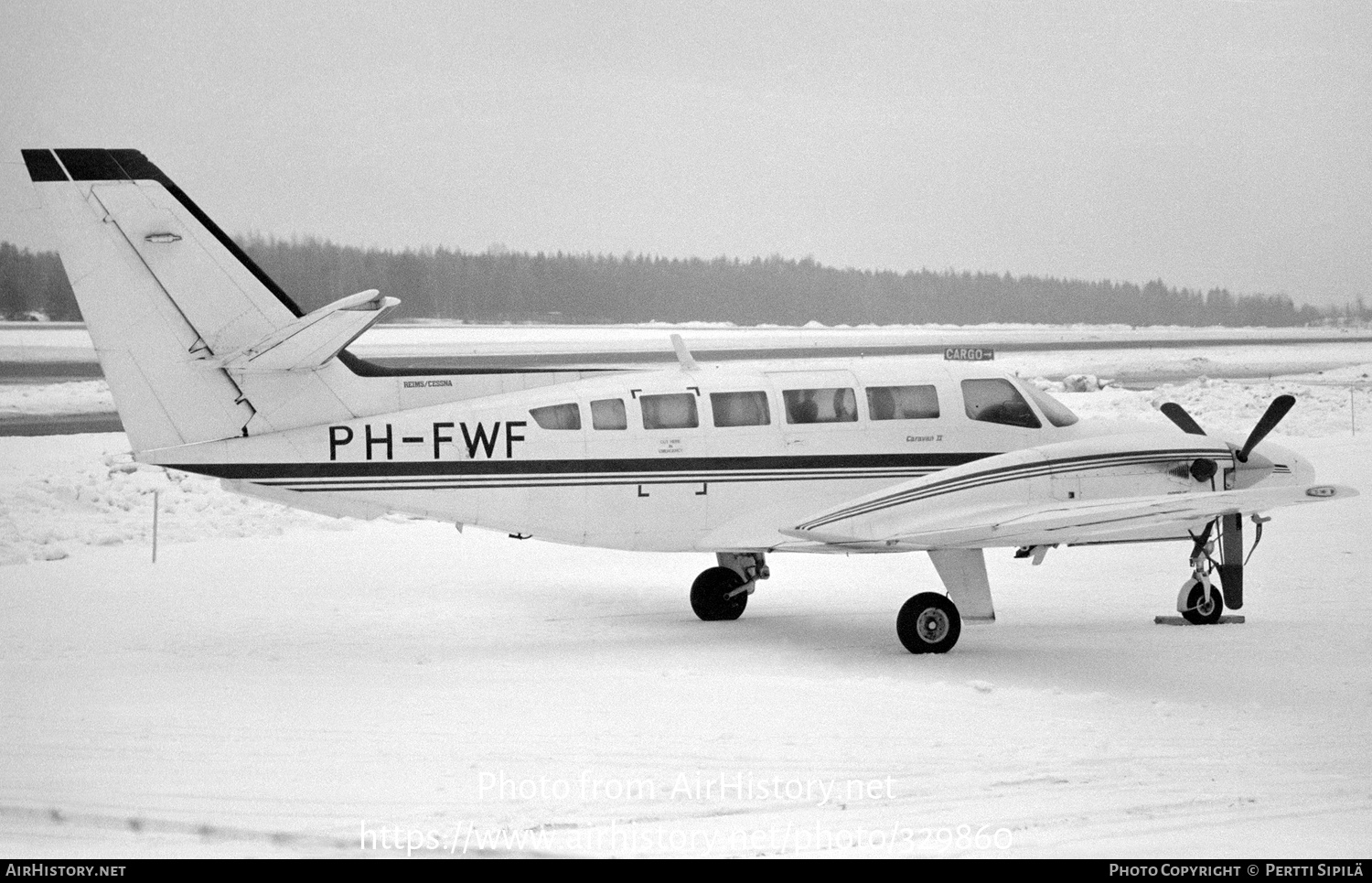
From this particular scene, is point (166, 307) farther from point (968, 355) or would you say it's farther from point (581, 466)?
point (968, 355)

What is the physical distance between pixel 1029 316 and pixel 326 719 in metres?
31.0

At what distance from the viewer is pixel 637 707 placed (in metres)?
8.96

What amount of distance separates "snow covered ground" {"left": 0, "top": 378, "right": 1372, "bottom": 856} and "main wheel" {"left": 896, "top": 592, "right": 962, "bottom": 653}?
0.27m

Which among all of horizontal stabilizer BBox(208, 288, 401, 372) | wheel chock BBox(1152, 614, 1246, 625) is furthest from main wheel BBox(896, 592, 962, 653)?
horizontal stabilizer BBox(208, 288, 401, 372)

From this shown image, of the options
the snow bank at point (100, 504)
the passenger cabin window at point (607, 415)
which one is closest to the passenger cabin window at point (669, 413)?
the passenger cabin window at point (607, 415)

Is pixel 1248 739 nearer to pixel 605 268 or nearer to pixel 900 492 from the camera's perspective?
pixel 900 492

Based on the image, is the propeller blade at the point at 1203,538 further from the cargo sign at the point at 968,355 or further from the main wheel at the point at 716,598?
the main wheel at the point at 716,598

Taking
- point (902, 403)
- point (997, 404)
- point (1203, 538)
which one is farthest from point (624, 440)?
point (1203, 538)

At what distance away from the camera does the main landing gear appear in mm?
13266

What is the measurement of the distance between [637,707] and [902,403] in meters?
4.85

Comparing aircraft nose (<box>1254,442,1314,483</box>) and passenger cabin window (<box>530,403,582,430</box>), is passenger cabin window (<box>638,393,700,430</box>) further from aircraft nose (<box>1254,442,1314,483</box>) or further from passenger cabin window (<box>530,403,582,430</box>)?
aircraft nose (<box>1254,442,1314,483</box>)

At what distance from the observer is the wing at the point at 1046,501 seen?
1074 cm

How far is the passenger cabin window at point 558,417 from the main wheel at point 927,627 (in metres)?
3.41
